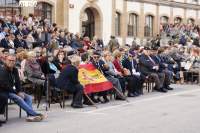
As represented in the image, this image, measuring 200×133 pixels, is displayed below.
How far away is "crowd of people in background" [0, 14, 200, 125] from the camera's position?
13359 mm

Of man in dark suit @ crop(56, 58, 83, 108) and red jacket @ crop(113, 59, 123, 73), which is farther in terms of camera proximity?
red jacket @ crop(113, 59, 123, 73)

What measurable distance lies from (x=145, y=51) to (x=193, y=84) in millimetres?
4427

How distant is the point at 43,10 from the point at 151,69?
1434cm

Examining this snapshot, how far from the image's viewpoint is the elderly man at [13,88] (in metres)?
12.9

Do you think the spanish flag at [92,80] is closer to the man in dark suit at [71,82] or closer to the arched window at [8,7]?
the man in dark suit at [71,82]

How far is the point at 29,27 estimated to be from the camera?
80.0 ft

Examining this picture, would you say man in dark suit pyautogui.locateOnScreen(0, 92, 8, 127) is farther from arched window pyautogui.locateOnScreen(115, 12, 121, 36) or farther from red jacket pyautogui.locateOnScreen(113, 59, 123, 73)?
arched window pyautogui.locateOnScreen(115, 12, 121, 36)

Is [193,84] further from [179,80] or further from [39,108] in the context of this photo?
[39,108]

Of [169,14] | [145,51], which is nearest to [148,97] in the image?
[145,51]

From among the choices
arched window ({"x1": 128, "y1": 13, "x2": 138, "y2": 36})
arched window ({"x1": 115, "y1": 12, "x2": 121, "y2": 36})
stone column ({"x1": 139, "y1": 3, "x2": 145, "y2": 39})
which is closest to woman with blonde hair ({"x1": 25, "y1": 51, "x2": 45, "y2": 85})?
arched window ({"x1": 115, "y1": 12, "x2": 121, "y2": 36})

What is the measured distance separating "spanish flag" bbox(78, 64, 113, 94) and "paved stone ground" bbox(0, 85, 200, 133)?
1.93 ft

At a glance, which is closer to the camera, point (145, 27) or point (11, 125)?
point (11, 125)

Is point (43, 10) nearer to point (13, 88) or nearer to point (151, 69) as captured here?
point (151, 69)

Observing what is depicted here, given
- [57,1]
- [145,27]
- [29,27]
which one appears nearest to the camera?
[29,27]
